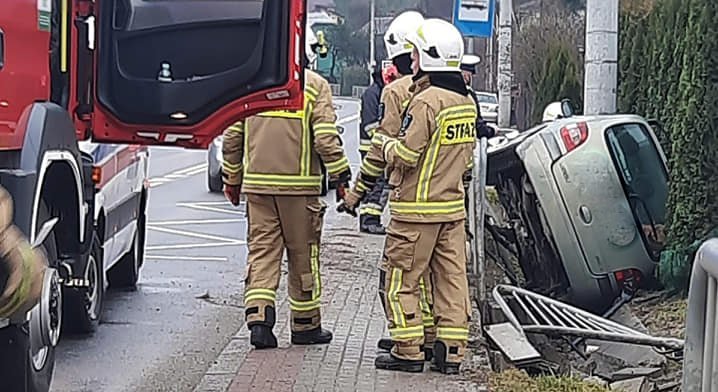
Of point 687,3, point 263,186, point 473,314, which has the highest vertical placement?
point 687,3

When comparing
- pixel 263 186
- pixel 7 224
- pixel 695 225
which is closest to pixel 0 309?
pixel 7 224

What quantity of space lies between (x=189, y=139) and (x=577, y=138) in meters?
4.04

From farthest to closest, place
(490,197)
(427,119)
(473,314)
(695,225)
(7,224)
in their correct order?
(490,197)
(695,225)
(473,314)
(427,119)
(7,224)

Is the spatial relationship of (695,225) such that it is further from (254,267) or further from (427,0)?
(427,0)

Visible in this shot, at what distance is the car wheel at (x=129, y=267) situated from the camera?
10172 mm

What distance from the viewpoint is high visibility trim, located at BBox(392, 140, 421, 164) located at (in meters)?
6.79

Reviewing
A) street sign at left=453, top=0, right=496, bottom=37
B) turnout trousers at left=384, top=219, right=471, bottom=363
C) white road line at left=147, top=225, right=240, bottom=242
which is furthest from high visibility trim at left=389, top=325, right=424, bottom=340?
white road line at left=147, top=225, right=240, bottom=242

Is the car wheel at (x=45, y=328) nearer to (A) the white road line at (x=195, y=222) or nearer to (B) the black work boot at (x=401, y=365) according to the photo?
(B) the black work boot at (x=401, y=365)

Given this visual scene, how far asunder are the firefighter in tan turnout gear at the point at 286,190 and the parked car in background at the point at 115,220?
2.56 ft

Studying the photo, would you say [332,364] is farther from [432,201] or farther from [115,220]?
[115,220]

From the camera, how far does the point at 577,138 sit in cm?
1015

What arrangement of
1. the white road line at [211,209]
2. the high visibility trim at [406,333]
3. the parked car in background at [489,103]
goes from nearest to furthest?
the high visibility trim at [406,333], the white road line at [211,209], the parked car in background at [489,103]

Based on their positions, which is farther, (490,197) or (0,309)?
(490,197)

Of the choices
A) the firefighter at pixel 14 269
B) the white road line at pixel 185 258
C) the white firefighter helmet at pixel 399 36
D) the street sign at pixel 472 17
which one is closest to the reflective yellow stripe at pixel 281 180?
the white firefighter helmet at pixel 399 36
